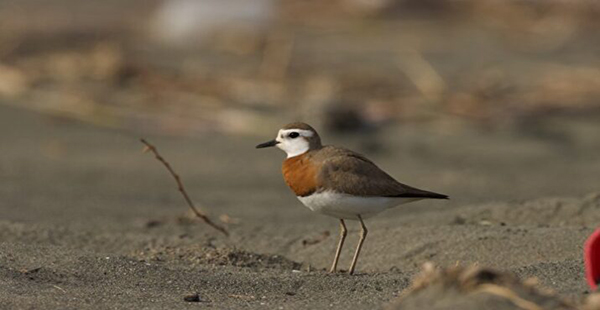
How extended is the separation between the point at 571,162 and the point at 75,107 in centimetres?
447

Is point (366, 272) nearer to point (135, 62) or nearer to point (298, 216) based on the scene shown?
point (298, 216)

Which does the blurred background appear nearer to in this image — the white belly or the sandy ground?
the sandy ground

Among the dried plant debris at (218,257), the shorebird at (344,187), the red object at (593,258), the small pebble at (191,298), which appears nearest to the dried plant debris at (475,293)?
the red object at (593,258)

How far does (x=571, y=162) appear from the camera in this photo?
9594mm

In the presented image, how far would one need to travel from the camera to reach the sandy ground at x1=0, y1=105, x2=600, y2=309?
4754mm

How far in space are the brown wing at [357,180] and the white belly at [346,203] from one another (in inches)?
1.1

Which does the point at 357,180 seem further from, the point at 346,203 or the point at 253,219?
the point at 253,219

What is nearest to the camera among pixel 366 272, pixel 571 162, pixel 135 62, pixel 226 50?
pixel 366 272

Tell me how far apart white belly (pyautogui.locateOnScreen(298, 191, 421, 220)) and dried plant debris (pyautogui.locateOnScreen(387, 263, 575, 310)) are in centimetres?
165

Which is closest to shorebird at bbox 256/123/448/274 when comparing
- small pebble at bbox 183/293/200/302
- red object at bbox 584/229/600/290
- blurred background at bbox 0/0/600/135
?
small pebble at bbox 183/293/200/302

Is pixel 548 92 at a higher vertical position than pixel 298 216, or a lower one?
higher

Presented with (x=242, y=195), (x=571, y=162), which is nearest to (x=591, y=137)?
(x=571, y=162)

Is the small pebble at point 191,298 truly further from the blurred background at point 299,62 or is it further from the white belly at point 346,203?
the blurred background at point 299,62

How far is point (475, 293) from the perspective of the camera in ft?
11.4
